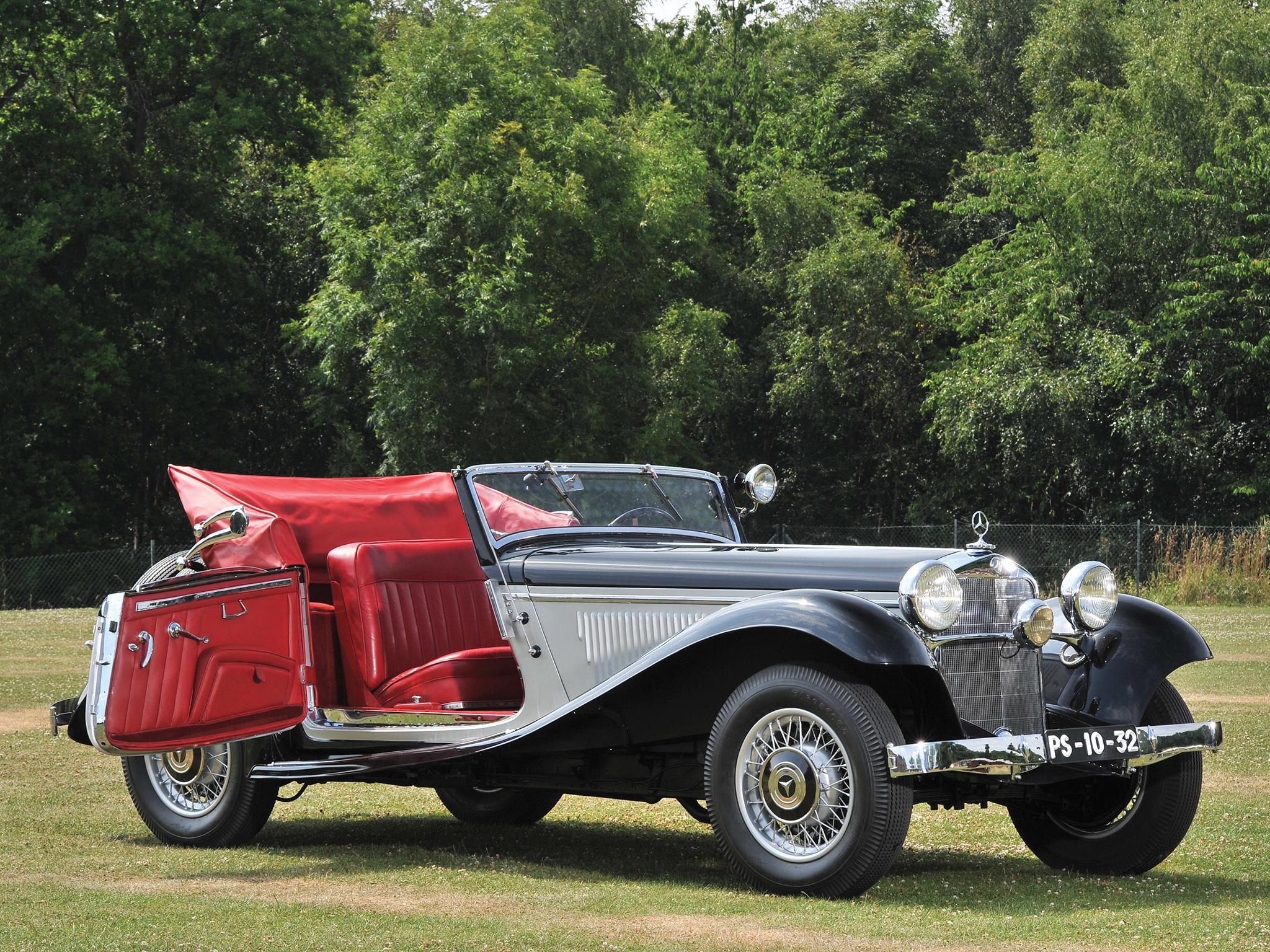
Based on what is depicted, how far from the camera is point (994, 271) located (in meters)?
37.2

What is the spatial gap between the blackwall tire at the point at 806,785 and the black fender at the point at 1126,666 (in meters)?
1.30

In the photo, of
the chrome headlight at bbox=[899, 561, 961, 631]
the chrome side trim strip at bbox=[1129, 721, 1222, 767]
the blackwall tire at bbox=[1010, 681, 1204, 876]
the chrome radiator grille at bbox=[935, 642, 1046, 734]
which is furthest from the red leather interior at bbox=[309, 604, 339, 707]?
the chrome side trim strip at bbox=[1129, 721, 1222, 767]

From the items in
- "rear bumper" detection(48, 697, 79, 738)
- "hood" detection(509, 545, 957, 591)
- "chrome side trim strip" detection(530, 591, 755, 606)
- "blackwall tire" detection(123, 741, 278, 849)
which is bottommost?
"blackwall tire" detection(123, 741, 278, 849)

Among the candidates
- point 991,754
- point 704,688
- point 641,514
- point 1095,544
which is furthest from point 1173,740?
point 1095,544

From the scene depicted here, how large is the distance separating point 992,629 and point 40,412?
34.0 metres

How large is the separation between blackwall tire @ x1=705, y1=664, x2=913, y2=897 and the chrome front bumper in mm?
102

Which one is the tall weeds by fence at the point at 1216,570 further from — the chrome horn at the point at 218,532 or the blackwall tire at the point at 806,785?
the blackwall tire at the point at 806,785

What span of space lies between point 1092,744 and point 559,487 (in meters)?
2.97

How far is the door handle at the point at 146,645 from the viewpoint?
23.1ft

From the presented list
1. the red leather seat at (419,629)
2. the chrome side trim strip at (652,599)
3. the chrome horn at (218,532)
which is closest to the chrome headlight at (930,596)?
the chrome side trim strip at (652,599)

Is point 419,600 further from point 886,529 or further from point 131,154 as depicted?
point 131,154

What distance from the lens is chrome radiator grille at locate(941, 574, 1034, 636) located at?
6.34 metres

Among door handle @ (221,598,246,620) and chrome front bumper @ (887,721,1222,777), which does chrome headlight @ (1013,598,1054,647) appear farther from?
door handle @ (221,598,246,620)

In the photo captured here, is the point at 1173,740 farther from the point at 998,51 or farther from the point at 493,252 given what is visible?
the point at 998,51
